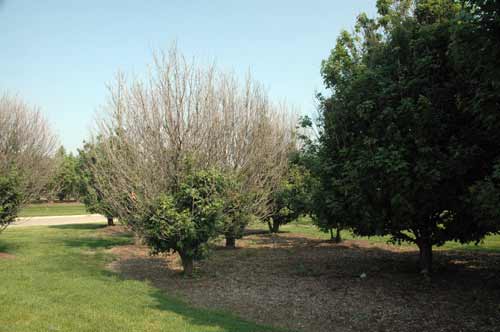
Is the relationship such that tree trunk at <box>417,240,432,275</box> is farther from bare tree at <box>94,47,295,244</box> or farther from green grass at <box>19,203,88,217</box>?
green grass at <box>19,203,88,217</box>

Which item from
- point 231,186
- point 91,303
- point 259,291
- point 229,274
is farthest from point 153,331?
point 231,186

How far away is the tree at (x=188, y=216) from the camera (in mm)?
9398

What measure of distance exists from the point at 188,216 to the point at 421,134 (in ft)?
18.6

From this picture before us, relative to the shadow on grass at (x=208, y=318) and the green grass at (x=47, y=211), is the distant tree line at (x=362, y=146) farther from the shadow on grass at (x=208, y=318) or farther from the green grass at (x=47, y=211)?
the green grass at (x=47, y=211)

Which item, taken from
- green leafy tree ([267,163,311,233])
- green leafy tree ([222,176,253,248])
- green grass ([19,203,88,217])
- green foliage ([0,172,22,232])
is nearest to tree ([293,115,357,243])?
green leafy tree ([222,176,253,248])

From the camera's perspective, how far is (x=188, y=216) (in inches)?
375

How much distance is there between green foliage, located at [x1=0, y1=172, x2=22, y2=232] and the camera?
1257 centimetres

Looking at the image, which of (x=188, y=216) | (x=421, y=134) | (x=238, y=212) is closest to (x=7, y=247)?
(x=238, y=212)

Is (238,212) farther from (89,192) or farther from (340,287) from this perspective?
(89,192)

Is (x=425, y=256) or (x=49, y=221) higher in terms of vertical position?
(x=425, y=256)

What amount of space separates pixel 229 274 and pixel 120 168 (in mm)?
4368

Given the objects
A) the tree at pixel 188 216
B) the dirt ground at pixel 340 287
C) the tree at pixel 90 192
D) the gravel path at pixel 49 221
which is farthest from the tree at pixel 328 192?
the gravel path at pixel 49 221

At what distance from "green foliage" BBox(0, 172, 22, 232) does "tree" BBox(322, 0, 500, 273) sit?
34.8 feet

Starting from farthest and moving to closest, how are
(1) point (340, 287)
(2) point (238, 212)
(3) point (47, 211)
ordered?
(3) point (47, 211) < (2) point (238, 212) < (1) point (340, 287)
